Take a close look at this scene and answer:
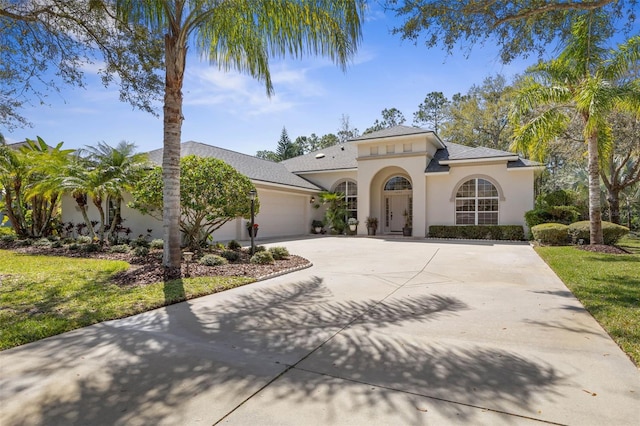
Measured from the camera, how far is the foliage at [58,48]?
7.97m

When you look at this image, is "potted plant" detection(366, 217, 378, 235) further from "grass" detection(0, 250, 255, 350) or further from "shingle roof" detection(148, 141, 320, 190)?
"grass" detection(0, 250, 255, 350)

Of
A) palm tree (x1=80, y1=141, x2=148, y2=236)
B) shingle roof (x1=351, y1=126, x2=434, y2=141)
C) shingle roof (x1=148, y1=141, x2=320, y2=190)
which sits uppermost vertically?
shingle roof (x1=351, y1=126, x2=434, y2=141)

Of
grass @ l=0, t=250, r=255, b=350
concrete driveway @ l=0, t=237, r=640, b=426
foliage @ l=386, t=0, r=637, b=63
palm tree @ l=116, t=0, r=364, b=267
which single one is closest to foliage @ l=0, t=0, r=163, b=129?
palm tree @ l=116, t=0, r=364, b=267

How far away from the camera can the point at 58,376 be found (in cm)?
329

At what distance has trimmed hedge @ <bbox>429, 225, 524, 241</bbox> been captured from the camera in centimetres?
1853

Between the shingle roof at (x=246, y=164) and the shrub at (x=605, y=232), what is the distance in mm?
13858

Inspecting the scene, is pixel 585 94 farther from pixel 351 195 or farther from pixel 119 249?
pixel 119 249

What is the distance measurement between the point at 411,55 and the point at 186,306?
26.1ft

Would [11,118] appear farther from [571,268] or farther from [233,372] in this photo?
[571,268]

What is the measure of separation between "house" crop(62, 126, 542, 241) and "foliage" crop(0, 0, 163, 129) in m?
8.51

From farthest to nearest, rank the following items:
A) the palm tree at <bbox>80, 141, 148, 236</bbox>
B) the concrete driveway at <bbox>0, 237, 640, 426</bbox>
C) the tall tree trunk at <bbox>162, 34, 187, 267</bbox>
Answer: the palm tree at <bbox>80, 141, 148, 236</bbox>
the tall tree trunk at <bbox>162, 34, 187, 267</bbox>
the concrete driveway at <bbox>0, 237, 640, 426</bbox>

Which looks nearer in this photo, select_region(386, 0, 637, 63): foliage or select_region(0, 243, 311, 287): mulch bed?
select_region(0, 243, 311, 287): mulch bed

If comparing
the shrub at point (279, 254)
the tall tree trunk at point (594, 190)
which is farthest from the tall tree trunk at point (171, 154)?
the tall tree trunk at point (594, 190)

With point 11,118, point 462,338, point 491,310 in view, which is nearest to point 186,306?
point 462,338
